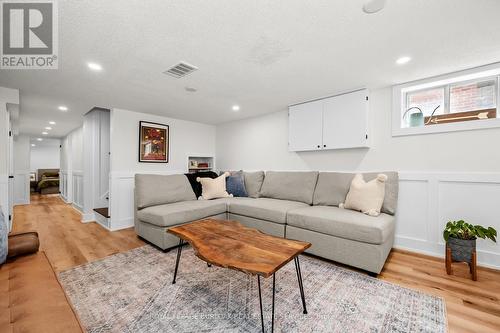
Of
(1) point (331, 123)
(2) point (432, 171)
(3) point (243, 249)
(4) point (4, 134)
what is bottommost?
(3) point (243, 249)

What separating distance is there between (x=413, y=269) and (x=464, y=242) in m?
0.52

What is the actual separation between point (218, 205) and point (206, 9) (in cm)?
247

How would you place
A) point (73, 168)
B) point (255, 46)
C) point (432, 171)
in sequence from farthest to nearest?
point (73, 168)
point (432, 171)
point (255, 46)

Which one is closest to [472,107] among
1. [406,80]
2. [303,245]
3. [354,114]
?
[406,80]

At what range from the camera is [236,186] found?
3.89 metres

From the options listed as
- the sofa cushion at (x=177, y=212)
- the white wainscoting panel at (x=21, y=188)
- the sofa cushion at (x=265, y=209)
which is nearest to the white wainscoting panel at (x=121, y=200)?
the sofa cushion at (x=177, y=212)

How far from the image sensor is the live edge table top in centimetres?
130

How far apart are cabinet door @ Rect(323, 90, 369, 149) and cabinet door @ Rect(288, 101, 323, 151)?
0.10 metres

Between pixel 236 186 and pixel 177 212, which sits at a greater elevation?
pixel 236 186

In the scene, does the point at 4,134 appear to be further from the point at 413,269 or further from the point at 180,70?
the point at 413,269

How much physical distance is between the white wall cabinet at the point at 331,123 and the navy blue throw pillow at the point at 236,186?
3.57ft

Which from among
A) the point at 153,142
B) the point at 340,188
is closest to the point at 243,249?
the point at 340,188

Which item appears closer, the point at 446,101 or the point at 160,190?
the point at 446,101

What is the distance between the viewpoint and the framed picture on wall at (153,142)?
12.7ft
